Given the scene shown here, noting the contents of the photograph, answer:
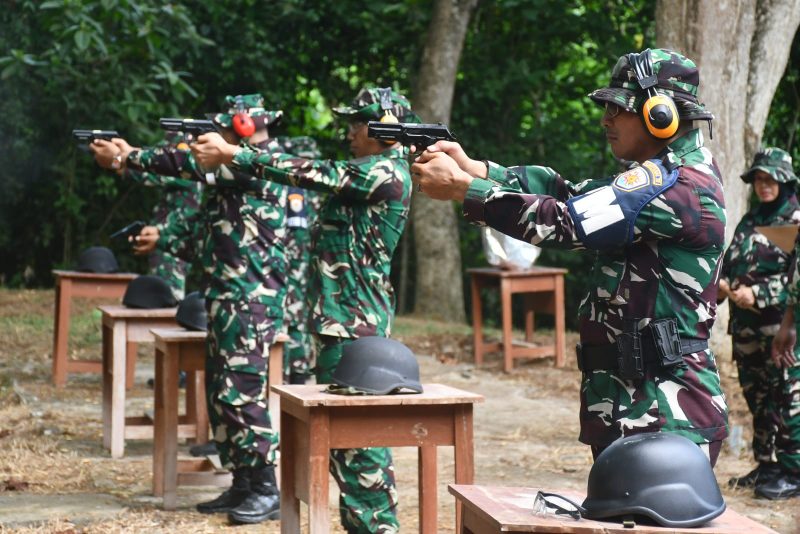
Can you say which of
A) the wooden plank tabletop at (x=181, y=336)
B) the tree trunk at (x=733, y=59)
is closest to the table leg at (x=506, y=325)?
the tree trunk at (x=733, y=59)

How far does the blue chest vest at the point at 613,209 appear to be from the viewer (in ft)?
11.9

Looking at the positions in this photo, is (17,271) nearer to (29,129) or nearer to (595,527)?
(29,129)

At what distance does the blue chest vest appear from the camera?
11.9 feet

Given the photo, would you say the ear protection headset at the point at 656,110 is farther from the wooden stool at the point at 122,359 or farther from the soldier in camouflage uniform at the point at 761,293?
the wooden stool at the point at 122,359

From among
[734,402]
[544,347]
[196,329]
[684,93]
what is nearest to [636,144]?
[684,93]

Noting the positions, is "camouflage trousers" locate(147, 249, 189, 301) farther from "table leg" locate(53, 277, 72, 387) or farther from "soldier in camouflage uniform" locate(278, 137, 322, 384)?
"soldier in camouflage uniform" locate(278, 137, 322, 384)

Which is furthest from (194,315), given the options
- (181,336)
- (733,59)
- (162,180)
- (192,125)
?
(733,59)

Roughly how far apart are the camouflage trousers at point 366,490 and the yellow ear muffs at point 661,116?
217 centimetres

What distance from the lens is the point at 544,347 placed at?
520 inches

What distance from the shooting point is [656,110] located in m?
3.84

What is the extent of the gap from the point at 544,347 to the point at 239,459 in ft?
23.1

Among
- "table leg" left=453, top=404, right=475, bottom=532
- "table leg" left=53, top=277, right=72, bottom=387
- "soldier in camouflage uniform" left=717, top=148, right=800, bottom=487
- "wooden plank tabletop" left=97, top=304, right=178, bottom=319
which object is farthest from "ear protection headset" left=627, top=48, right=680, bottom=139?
"table leg" left=53, top=277, right=72, bottom=387

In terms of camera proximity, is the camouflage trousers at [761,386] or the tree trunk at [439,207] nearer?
the camouflage trousers at [761,386]

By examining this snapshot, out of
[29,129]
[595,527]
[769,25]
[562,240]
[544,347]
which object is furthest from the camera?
[29,129]
